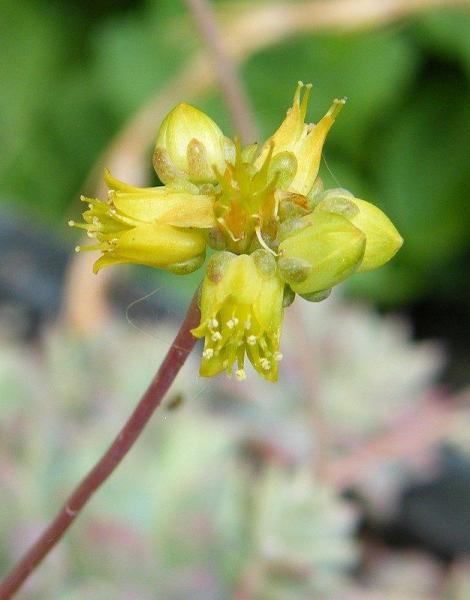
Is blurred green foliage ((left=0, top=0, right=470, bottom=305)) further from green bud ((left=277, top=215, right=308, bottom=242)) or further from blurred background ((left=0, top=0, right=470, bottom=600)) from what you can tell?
green bud ((left=277, top=215, right=308, bottom=242))

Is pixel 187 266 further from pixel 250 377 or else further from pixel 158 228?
pixel 250 377

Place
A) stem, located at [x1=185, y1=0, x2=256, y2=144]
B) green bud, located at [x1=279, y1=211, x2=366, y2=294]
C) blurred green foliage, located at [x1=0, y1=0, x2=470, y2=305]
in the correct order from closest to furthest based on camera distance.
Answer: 1. green bud, located at [x1=279, y1=211, x2=366, y2=294]
2. stem, located at [x1=185, y1=0, x2=256, y2=144]
3. blurred green foliage, located at [x1=0, y1=0, x2=470, y2=305]

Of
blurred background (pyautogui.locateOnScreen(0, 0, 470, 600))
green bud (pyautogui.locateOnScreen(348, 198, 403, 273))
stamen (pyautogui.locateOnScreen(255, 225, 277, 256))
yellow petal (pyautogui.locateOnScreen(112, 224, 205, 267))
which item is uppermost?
blurred background (pyautogui.locateOnScreen(0, 0, 470, 600))

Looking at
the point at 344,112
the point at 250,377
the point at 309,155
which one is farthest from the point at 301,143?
the point at 344,112

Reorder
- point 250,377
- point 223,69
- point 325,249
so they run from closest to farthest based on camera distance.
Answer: point 325,249 → point 223,69 → point 250,377

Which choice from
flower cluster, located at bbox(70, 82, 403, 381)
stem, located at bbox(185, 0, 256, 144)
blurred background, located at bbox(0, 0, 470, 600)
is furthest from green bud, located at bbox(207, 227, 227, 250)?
stem, located at bbox(185, 0, 256, 144)

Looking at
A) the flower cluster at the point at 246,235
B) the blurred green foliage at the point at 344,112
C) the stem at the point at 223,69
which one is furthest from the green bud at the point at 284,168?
the blurred green foliage at the point at 344,112
